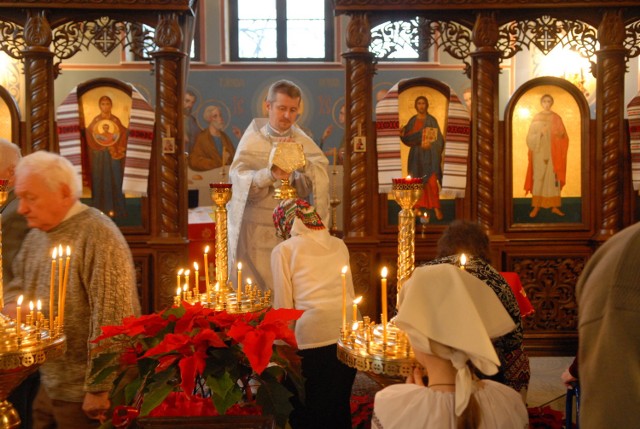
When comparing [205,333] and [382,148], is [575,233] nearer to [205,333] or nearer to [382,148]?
[382,148]

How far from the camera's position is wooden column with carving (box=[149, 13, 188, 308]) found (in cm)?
698

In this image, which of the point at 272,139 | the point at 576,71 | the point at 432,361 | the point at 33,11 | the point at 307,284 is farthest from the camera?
the point at 576,71

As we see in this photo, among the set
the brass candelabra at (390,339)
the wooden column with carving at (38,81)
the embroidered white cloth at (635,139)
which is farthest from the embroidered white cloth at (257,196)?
the brass candelabra at (390,339)

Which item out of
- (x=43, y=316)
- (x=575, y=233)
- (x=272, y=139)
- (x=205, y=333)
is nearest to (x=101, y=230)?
(x=43, y=316)

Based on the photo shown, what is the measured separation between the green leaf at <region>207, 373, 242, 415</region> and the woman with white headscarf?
0.51 meters

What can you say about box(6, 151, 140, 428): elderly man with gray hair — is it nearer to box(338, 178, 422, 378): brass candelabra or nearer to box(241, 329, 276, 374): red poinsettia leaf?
box(338, 178, 422, 378): brass candelabra

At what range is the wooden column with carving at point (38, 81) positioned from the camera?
6.92 meters

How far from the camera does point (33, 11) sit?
6941 mm

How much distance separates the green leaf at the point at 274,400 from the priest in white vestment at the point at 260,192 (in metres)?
3.71

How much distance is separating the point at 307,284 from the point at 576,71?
10.4 metres

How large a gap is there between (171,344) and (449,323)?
31.2 inches

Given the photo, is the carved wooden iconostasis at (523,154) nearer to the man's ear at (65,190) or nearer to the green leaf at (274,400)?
the man's ear at (65,190)

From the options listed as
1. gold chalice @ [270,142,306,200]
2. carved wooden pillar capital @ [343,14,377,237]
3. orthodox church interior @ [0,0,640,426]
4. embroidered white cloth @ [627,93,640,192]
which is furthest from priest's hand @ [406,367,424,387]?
embroidered white cloth @ [627,93,640,192]

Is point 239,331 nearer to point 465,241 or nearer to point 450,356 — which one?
point 450,356
